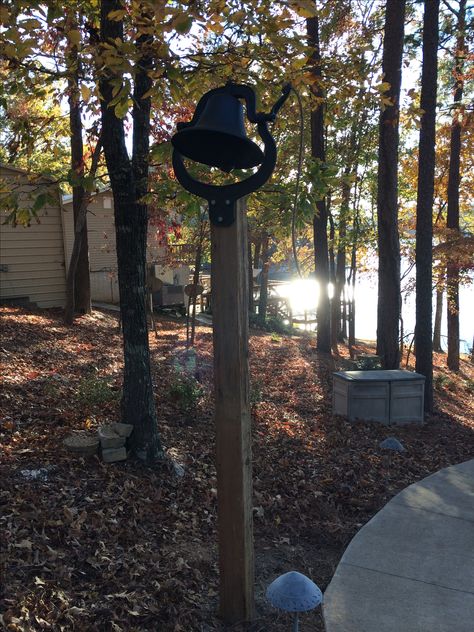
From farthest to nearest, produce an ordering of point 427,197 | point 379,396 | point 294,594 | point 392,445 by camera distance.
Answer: point 427,197, point 379,396, point 392,445, point 294,594

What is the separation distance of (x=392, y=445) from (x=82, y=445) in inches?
146

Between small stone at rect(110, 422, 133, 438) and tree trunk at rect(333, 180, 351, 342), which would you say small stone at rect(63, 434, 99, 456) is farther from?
tree trunk at rect(333, 180, 351, 342)

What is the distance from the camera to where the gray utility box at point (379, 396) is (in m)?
7.82

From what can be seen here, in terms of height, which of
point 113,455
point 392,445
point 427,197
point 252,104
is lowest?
point 392,445

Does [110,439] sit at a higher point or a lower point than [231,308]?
lower

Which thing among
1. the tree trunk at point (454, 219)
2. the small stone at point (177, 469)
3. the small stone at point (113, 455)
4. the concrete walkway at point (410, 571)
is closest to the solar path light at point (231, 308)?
the concrete walkway at point (410, 571)

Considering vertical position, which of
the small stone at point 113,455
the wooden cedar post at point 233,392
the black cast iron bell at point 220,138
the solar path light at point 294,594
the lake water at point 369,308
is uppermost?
the black cast iron bell at point 220,138

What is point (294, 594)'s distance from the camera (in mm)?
2713

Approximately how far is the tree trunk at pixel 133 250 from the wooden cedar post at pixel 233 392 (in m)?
2.06

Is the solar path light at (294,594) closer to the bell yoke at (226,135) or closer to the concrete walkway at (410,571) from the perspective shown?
the concrete walkway at (410,571)

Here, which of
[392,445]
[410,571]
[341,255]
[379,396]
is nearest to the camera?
[410,571]

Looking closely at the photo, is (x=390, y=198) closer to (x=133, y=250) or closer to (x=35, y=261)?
(x=133, y=250)

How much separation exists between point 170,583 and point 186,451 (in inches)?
90.9

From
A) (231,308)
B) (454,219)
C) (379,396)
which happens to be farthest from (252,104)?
(454,219)
